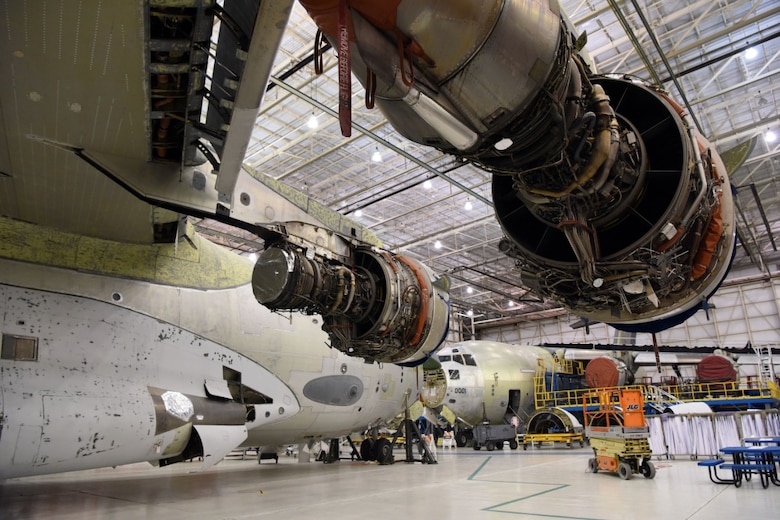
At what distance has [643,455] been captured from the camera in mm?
9680

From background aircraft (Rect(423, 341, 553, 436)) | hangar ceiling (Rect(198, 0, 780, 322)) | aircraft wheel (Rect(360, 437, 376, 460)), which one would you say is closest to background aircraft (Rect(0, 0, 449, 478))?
hangar ceiling (Rect(198, 0, 780, 322))

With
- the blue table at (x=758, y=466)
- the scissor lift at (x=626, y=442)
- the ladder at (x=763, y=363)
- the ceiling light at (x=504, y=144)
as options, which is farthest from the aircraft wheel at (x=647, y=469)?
the ladder at (x=763, y=363)

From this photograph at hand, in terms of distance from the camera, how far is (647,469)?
9578 millimetres

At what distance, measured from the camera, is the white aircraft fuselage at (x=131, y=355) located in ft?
17.3

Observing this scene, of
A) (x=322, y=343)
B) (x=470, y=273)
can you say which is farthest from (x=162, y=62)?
(x=470, y=273)

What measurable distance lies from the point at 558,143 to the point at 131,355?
574 cm

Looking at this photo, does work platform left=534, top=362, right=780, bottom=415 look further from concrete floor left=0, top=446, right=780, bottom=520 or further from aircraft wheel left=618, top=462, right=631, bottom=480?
aircraft wheel left=618, top=462, right=631, bottom=480

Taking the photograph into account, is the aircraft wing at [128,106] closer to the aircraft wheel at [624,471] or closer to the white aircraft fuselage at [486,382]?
the aircraft wheel at [624,471]

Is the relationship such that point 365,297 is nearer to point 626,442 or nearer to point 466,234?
point 626,442

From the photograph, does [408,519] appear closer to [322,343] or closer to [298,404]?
[298,404]

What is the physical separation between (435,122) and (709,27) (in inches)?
664

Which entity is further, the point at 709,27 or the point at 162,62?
the point at 709,27

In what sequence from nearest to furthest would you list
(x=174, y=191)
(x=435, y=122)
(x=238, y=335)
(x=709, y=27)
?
(x=435, y=122)
(x=174, y=191)
(x=238, y=335)
(x=709, y=27)

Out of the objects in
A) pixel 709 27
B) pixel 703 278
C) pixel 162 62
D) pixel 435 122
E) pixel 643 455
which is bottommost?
pixel 643 455
